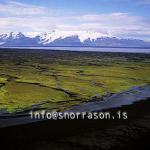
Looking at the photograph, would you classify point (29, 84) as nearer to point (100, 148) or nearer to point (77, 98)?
point (77, 98)

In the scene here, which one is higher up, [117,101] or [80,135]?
[80,135]

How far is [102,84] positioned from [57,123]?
3183 centimetres

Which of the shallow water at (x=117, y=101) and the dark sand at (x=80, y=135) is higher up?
the dark sand at (x=80, y=135)

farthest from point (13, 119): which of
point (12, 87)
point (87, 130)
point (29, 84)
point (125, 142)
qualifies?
point (29, 84)

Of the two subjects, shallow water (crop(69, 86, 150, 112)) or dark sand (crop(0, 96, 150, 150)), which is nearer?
dark sand (crop(0, 96, 150, 150))

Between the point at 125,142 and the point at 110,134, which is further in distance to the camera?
the point at 110,134

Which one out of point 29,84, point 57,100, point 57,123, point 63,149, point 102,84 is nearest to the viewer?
point 63,149

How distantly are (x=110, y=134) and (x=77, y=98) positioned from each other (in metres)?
17.4

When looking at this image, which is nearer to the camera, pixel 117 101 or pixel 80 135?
pixel 80 135

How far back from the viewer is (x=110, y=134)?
29203mm

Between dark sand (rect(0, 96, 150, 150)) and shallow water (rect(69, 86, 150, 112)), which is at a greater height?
dark sand (rect(0, 96, 150, 150))

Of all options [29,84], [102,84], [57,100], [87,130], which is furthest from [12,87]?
[87,130]

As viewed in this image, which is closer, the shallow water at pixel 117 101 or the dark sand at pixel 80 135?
the dark sand at pixel 80 135

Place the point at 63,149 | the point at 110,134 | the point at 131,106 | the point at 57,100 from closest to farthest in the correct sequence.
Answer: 1. the point at 63,149
2. the point at 110,134
3. the point at 131,106
4. the point at 57,100
